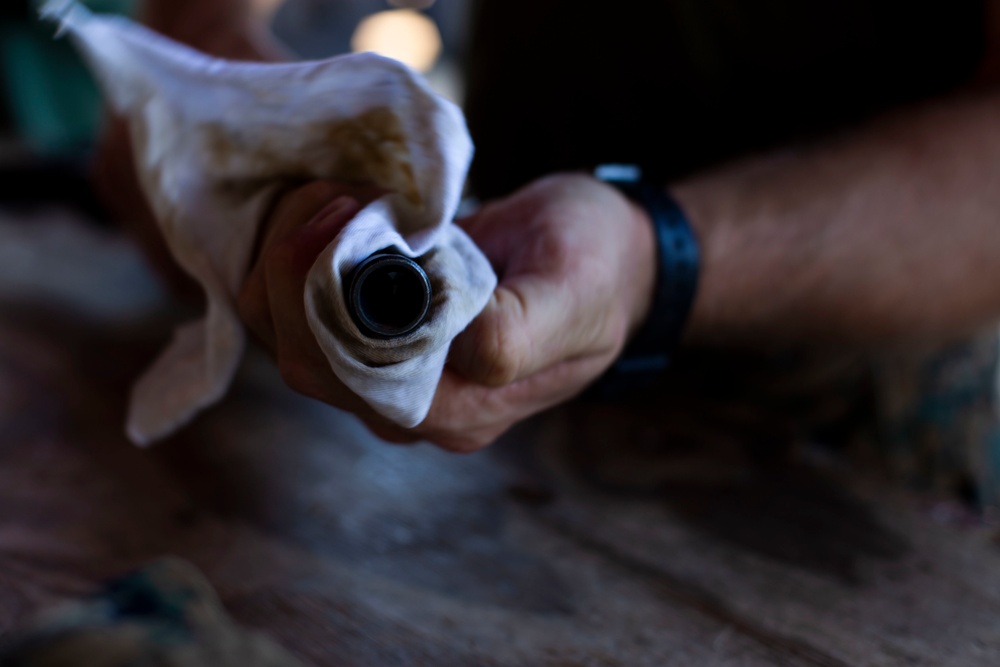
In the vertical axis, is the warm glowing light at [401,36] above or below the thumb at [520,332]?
above

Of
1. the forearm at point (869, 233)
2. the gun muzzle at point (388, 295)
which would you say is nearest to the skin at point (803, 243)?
the forearm at point (869, 233)

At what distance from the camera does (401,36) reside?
2986 mm

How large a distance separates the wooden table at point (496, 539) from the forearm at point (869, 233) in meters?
0.12

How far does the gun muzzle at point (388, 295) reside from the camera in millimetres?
275

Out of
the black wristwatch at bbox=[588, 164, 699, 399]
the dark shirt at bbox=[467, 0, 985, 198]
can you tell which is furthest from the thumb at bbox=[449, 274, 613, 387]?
the dark shirt at bbox=[467, 0, 985, 198]

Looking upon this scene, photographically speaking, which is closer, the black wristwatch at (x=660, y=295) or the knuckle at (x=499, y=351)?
the knuckle at (x=499, y=351)

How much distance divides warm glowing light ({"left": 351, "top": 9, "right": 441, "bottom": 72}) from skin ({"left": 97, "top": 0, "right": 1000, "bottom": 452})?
2.58 metres

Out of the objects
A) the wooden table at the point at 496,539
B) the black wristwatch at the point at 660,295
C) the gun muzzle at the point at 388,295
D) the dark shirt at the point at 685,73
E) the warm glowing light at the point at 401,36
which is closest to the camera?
the gun muzzle at the point at 388,295

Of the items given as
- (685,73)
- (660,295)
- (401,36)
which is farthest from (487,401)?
(401,36)

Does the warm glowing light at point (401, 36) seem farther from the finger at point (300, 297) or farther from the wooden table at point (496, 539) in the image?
the finger at point (300, 297)

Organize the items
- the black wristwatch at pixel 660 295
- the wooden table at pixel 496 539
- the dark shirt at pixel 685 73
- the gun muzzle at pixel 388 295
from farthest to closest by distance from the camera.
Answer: the dark shirt at pixel 685 73 < the black wristwatch at pixel 660 295 < the wooden table at pixel 496 539 < the gun muzzle at pixel 388 295

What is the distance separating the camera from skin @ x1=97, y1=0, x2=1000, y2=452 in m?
0.41

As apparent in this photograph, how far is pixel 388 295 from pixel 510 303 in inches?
2.8

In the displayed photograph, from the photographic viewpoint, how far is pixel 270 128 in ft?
1.23
